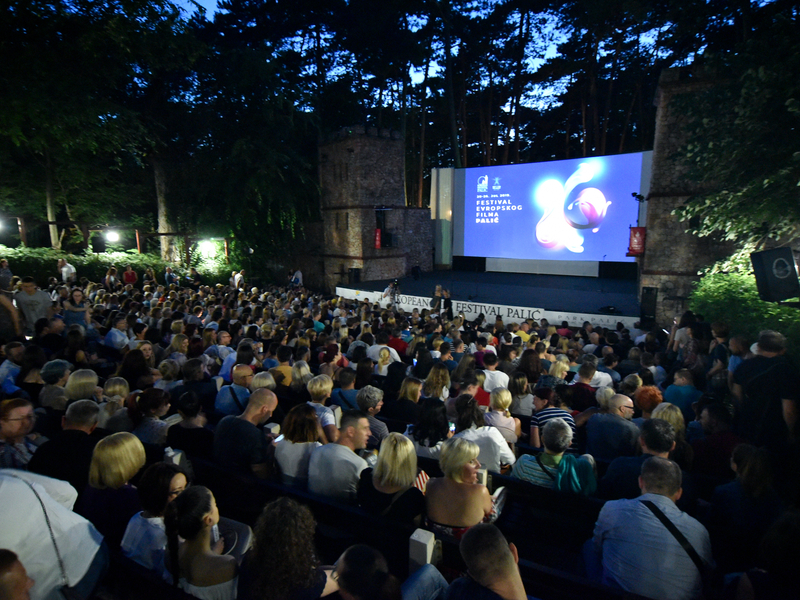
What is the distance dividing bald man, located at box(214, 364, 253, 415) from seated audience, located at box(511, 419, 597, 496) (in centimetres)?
244

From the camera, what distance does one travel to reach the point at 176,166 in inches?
732

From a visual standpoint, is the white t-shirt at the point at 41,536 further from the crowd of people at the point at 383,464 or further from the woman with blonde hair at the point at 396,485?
the woman with blonde hair at the point at 396,485

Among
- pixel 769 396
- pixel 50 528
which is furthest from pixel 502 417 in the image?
pixel 50 528

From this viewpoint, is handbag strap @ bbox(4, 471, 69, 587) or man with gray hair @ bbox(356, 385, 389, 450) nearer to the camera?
handbag strap @ bbox(4, 471, 69, 587)

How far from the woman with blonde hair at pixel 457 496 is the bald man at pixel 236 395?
2.26m

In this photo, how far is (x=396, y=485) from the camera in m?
2.49

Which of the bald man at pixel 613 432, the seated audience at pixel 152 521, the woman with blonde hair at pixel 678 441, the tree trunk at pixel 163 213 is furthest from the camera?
the tree trunk at pixel 163 213

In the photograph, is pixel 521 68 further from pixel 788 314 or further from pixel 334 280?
pixel 788 314

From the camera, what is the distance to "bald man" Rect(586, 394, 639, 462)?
11.2 feet

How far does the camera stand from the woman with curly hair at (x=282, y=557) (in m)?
1.72

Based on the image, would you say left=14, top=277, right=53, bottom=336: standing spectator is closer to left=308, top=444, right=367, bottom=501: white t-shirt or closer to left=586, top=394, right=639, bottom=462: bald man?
left=308, top=444, right=367, bottom=501: white t-shirt

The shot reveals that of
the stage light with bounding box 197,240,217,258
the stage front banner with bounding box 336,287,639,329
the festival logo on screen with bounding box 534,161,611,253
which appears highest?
the festival logo on screen with bounding box 534,161,611,253

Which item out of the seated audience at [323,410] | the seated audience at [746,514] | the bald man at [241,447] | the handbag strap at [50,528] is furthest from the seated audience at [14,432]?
the seated audience at [746,514]

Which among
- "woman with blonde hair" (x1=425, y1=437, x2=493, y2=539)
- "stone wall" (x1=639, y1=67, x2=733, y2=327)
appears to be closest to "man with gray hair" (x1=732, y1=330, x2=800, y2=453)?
"woman with blonde hair" (x1=425, y1=437, x2=493, y2=539)
